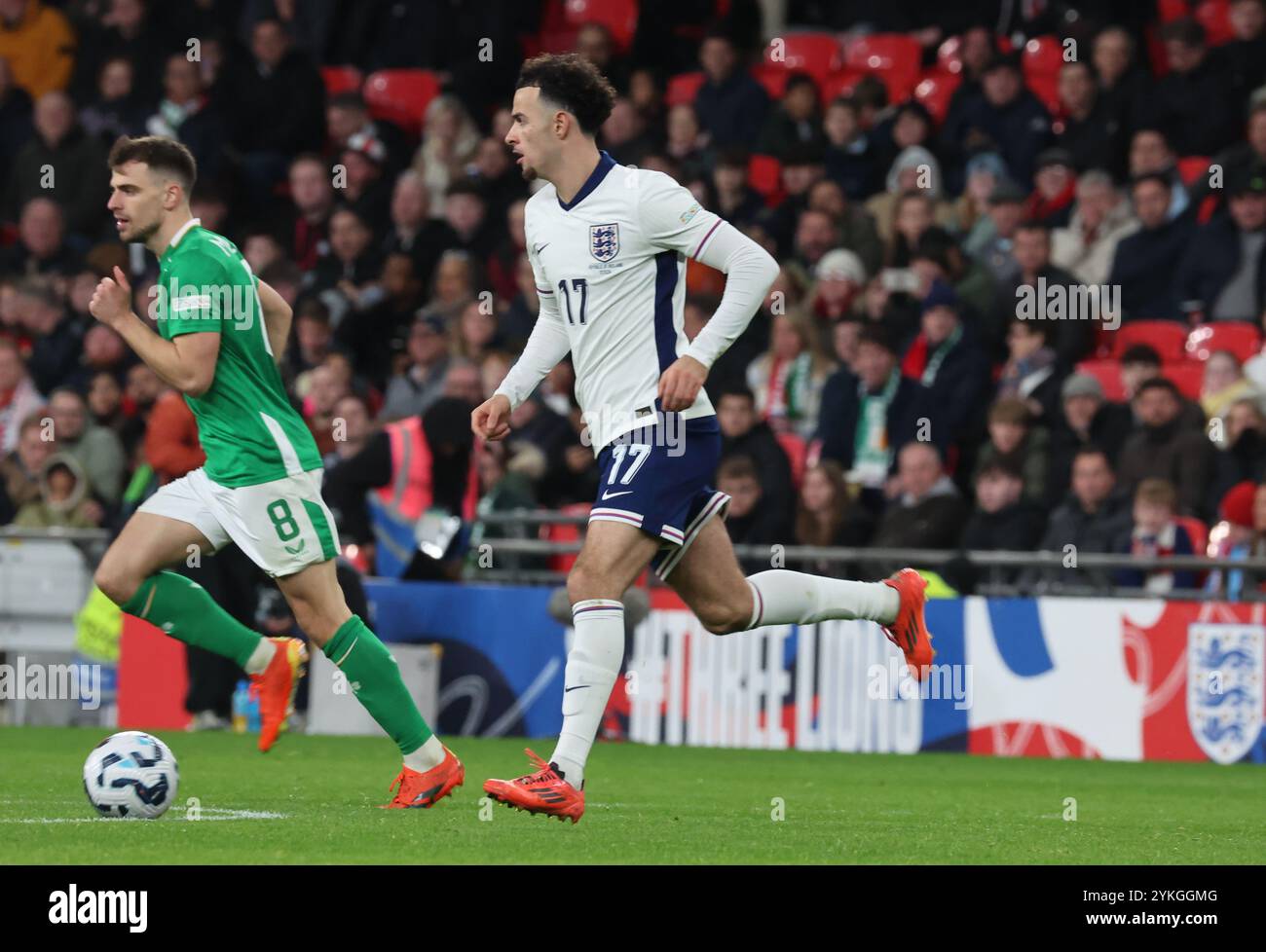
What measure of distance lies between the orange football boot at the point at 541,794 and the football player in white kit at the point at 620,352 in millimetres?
170

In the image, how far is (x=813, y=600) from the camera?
839cm

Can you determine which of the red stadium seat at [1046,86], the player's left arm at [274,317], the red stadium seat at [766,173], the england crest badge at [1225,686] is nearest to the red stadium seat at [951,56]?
the red stadium seat at [1046,86]

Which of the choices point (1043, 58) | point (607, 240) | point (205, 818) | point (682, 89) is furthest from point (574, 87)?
point (682, 89)

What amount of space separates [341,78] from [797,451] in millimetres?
7981

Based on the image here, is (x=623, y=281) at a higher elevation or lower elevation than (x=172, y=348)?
higher

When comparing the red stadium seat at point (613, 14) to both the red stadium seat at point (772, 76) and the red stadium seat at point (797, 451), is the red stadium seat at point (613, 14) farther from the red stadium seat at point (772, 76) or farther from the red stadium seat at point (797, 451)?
the red stadium seat at point (797, 451)

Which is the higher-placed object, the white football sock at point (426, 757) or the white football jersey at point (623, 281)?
the white football jersey at point (623, 281)

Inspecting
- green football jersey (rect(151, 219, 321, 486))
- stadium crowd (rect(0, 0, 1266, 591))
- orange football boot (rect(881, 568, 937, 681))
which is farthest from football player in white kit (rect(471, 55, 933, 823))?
stadium crowd (rect(0, 0, 1266, 591))

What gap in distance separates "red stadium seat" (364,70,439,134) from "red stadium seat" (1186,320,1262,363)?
814cm

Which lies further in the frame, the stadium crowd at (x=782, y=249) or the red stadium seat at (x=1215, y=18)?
the red stadium seat at (x=1215, y=18)

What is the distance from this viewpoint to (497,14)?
20.6m

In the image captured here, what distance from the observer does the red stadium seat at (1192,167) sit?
16.3 metres

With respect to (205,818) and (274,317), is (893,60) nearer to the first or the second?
(274,317)
